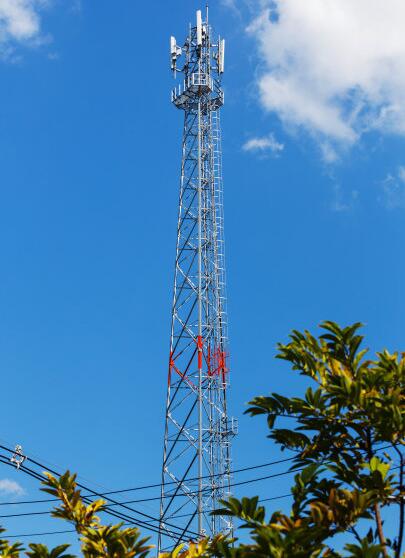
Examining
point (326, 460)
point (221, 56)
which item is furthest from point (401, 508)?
point (221, 56)

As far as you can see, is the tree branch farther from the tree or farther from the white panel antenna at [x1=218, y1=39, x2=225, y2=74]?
the white panel antenna at [x1=218, y1=39, x2=225, y2=74]

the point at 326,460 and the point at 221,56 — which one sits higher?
the point at 221,56

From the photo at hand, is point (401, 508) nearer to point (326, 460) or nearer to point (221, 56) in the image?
point (326, 460)

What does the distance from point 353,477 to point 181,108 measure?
31242mm

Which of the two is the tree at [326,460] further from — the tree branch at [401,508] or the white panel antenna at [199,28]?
the white panel antenna at [199,28]

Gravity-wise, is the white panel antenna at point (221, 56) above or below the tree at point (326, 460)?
above

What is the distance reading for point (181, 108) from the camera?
3819 cm

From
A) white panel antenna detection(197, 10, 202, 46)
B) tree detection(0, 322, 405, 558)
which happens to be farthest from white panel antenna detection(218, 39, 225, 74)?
tree detection(0, 322, 405, 558)

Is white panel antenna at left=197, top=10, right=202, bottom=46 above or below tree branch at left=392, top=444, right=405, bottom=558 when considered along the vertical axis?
above

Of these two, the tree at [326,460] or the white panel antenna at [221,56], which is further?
the white panel antenna at [221,56]

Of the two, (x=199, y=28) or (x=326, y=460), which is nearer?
(x=326, y=460)

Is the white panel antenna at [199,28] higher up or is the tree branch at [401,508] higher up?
the white panel antenna at [199,28]

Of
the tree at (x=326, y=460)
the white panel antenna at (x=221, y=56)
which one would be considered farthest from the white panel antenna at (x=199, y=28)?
the tree at (x=326, y=460)

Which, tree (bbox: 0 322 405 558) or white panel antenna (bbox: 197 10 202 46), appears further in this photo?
white panel antenna (bbox: 197 10 202 46)
